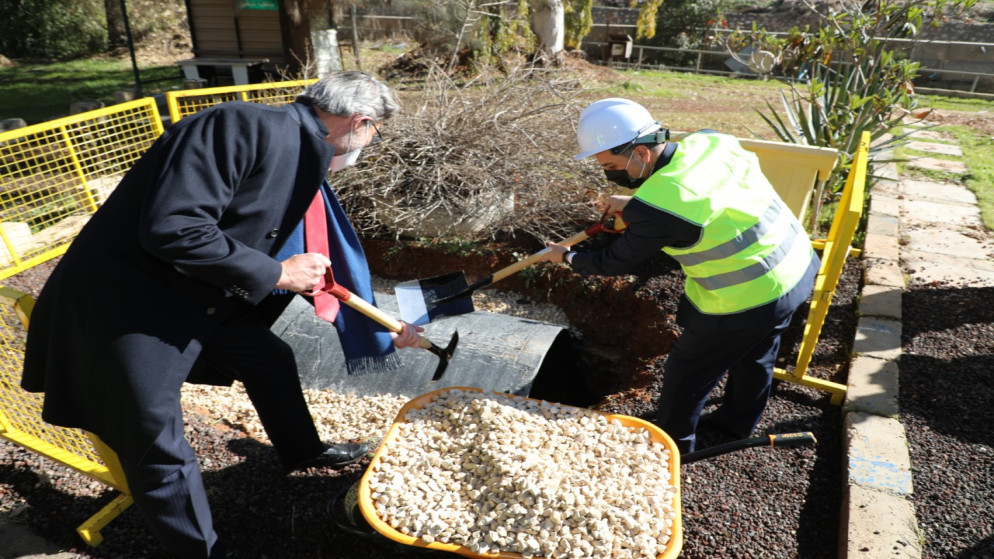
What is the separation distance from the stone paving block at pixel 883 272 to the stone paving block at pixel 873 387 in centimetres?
108

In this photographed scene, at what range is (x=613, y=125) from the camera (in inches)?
96.3

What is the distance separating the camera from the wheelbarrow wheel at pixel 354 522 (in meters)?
2.24

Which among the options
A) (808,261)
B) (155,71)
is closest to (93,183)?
(808,261)

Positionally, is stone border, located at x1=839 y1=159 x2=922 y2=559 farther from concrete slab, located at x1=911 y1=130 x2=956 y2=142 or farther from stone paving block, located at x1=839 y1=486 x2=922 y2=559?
concrete slab, located at x1=911 y1=130 x2=956 y2=142

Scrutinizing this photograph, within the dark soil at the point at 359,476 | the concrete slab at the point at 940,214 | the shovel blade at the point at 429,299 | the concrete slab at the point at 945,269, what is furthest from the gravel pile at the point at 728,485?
the concrete slab at the point at 940,214

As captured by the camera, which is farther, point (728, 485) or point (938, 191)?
point (938, 191)

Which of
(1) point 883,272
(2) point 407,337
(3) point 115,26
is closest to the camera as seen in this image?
(2) point 407,337

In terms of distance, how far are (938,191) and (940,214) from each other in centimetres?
80

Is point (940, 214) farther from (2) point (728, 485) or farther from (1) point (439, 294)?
(1) point (439, 294)

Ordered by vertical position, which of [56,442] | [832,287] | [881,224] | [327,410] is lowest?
[327,410]

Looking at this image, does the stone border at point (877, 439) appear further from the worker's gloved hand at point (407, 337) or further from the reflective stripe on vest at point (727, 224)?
the worker's gloved hand at point (407, 337)

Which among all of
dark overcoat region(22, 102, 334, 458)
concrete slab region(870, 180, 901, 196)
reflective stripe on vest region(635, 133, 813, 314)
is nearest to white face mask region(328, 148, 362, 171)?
dark overcoat region(22, 102, 334, 458)

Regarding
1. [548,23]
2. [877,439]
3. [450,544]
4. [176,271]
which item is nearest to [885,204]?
[877,439]

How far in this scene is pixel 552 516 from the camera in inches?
79.5
